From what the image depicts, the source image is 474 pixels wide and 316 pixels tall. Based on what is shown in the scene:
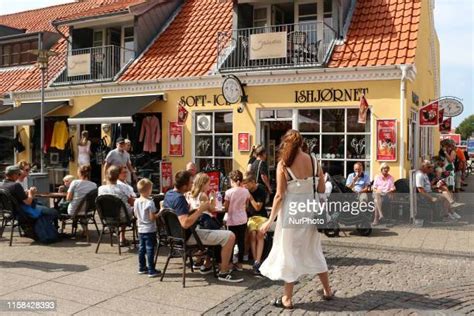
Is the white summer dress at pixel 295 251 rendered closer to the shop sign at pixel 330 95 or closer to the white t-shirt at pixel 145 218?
the white t-shirt at pixel 145 218

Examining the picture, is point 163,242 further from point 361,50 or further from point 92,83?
point 92,83

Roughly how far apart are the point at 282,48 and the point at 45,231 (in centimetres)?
711

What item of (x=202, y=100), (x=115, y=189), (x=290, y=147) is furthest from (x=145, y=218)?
(x=202, y=100)

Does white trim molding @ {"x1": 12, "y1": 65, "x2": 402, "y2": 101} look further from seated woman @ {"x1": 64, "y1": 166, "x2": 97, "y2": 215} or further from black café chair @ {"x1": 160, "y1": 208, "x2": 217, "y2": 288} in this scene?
black café chair @ {"x1": 160, "y1": 208, "x2": 217, "y2": 288}

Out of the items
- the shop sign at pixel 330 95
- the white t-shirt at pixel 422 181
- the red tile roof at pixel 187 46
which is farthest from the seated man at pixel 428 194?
the red tile roof at pixel 187 46

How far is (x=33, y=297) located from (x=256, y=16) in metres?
10.5

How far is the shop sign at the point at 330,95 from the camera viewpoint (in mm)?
11445

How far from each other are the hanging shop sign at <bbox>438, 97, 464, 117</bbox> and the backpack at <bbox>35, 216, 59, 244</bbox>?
10357mm

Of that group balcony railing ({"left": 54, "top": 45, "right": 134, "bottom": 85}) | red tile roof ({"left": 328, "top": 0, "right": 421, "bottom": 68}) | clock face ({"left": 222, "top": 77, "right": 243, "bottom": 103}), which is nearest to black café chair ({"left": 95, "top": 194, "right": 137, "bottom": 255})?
clock face ({"left": 222, "top": 77, "right": 243, "bottom": 103})

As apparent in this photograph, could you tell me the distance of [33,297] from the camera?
5418mm

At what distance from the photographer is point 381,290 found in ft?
19.0

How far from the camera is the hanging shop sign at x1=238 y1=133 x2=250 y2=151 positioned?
12.8 m

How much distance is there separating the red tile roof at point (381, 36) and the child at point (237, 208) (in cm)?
604

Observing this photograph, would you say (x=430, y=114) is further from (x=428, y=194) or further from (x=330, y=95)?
(x=330, y=95)
